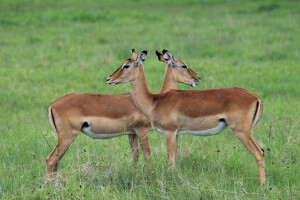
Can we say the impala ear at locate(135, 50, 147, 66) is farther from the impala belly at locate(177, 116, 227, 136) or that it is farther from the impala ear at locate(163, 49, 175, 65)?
the impala belly at locate(177, 116, 227, 136)

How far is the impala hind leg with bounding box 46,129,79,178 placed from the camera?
213 inches

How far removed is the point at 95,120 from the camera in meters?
5.66

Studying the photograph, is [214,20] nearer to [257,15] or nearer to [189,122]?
[257,15]

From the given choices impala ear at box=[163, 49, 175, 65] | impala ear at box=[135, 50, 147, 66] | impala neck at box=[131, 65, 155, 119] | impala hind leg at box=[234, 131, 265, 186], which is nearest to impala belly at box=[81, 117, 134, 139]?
impala neck at box=[131, 65, 155, 119]

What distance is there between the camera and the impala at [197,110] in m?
5.28

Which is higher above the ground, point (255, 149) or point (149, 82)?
point (255, 149)

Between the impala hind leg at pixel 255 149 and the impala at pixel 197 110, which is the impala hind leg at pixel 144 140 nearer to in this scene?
the impala at pixel 197 110

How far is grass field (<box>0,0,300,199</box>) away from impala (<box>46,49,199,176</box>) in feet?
0.57

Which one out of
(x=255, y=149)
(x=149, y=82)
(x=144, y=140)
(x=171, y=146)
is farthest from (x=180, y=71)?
(x=149, y=82)

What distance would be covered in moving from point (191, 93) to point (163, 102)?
0.28m

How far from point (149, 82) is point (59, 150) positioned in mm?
3828

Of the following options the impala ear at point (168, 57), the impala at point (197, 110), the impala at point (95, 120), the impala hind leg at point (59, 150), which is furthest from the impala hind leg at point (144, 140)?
the impala ear at point (168, 57)

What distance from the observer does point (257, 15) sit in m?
15.0

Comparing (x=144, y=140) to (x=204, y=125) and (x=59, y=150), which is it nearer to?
(x=204, y=125)
